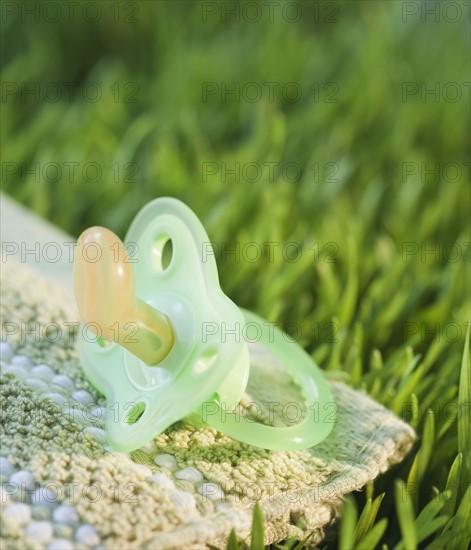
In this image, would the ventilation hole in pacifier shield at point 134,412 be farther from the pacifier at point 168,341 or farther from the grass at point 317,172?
the grass at point 317,172

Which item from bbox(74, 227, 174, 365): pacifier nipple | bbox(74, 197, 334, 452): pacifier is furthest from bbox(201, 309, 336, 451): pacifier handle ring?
bbox(74, 227, 174, 365): pacifier nipple

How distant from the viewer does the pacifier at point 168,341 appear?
65cm

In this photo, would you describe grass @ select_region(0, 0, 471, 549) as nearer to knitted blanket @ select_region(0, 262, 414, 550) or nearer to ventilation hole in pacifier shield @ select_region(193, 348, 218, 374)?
knitted blanket @ select_region(0, 262, 414, 550)

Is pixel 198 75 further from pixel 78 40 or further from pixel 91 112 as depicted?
pixel 78 40

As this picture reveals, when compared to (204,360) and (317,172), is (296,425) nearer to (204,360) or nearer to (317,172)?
(204,360)

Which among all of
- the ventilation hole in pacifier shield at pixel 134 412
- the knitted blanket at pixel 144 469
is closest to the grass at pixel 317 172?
the knitted blanket at pixel 144 469

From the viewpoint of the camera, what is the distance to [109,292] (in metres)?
0.65

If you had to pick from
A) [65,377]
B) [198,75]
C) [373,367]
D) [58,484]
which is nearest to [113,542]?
[58,484]

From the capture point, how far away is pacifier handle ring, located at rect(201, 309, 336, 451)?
710mm

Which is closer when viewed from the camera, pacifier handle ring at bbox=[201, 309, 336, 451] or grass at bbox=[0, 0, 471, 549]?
pacifier handle ring at bbox=[201, 309, 336, 451]

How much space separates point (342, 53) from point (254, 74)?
1.05 ft

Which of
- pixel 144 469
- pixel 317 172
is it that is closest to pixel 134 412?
pixel 144 469

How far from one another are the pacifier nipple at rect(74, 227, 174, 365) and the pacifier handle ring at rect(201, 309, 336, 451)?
0.34 feet

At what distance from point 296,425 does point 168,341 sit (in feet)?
0.50
